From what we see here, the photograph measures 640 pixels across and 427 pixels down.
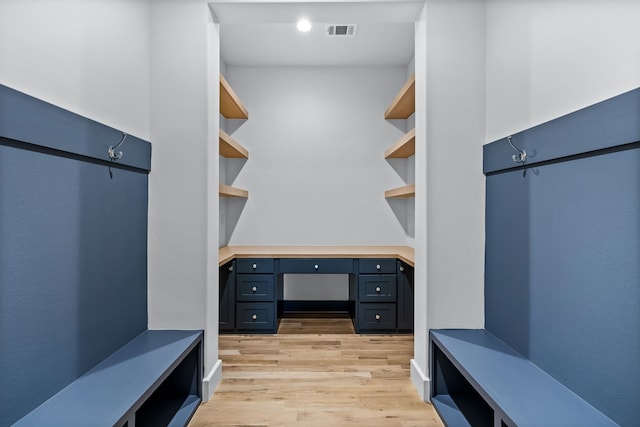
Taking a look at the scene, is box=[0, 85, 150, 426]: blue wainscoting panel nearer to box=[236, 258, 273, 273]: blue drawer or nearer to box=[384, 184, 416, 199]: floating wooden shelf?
box=[236, 258, 273, 273]: blue drawer

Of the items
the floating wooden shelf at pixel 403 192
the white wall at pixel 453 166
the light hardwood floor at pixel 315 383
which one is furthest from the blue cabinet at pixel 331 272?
the white wall at pixel 453 166

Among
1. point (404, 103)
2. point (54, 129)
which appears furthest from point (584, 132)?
point (404, 103)

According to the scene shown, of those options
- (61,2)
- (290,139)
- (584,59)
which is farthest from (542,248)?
(290,139)

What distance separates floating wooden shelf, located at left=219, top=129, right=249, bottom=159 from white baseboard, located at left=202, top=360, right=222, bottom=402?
5.33 ft

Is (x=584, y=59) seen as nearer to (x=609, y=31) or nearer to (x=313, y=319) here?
(x=609, y=31)

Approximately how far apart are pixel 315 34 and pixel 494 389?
2.85 m

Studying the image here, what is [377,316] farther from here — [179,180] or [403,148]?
[179,180]

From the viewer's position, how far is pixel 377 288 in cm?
323

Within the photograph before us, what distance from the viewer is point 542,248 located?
1.62 metres

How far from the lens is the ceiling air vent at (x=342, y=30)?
2.95 meters

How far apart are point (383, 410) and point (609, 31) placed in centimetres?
193

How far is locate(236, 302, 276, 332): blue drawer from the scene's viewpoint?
3.21 m

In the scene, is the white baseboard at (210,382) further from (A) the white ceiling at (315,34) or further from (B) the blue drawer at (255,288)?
(A) the white ceiling at (315,34)

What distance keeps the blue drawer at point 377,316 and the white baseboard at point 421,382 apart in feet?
3.09
